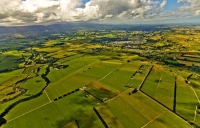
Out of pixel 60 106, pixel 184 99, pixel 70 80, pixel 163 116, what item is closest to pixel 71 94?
pixel 60 106

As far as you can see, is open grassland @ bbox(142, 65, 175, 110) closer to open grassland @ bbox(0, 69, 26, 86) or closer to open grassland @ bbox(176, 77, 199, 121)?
open grassland @ bbox(176, 77, 199, 121)

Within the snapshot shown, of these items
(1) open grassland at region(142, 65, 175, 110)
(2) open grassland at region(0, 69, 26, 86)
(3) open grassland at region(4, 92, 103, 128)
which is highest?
(1) open grassland at region(142, 65, 175, 110)

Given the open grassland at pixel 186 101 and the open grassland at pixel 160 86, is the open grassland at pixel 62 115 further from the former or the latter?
the open grassland at pixel 186 101

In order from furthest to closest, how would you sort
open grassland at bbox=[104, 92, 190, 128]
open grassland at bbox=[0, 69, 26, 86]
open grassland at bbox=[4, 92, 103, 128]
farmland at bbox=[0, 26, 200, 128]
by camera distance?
open grassland at bbox=[0, 69, 26, 86], farmland at bbox=[0, 26, 200, 128], open grassland at bbox=[4, 92, 103, 128], open grassland at bbox=[104, 92, 190, 128]

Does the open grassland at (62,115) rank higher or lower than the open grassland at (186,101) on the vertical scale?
lower

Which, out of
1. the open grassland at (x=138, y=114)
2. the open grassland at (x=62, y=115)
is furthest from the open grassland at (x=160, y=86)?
the open grassland at (x=62, y=115)

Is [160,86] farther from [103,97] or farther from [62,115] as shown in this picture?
[62,115]

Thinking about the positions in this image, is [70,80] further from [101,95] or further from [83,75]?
[101,95]

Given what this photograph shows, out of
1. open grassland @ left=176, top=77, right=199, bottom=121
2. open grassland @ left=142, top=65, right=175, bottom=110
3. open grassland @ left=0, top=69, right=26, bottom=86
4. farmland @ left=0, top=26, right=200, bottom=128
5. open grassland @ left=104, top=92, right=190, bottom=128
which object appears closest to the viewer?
open grassland @ left=104, top=92, right=190, bottom=128

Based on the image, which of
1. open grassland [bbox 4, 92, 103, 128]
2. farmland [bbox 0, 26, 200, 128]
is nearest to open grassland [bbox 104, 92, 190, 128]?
farmland [bbox 0, 26, 200, 128]

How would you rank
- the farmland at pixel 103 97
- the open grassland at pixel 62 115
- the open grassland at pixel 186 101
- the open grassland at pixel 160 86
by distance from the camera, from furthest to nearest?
the open grassland at pixel 160 86, the open grassland at pixel 186 101, the farmland at pixel 103 97, the open grassland at pixel 62 115

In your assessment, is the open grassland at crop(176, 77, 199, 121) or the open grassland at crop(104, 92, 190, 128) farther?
the open grassland at crop(176, 77, 199, 121)

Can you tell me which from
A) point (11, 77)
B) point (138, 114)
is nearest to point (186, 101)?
point (138, 114)
